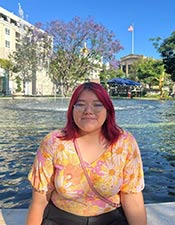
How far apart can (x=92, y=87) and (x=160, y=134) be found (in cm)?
707

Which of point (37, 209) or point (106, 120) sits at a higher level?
point (106, 120)

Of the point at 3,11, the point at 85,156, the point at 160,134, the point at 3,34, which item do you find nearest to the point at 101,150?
the point at 85,156

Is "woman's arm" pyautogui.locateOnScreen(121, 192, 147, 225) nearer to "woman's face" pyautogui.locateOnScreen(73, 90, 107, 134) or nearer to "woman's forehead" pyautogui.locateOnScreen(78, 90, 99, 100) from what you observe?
"woman's face" pyautogui.locateOnScreen(73, 90, 107, 134)

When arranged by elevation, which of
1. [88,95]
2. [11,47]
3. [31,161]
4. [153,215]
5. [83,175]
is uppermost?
[11,47]

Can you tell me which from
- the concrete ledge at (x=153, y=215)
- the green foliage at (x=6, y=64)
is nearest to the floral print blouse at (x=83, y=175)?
the concrete ledge at (x=153, y=215)

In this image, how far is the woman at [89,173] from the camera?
1874 millimetres

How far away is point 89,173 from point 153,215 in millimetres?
989

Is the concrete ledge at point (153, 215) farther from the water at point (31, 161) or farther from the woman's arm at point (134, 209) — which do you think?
the water at point (31, 161)

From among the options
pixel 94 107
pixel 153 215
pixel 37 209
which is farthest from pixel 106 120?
pixel 153 215

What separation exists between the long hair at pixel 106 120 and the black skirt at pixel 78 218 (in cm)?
43

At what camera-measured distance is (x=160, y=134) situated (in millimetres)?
8703

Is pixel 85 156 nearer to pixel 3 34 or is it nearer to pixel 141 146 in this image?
pixel 141 146

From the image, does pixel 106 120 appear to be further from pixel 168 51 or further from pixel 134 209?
pixel 168 51

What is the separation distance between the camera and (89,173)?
1.85 m
